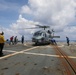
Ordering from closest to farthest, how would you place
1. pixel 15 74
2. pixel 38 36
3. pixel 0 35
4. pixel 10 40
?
1. pixel 15 74
2. pixel 0 35
3. pixel 38 36
4. pixel 10 40

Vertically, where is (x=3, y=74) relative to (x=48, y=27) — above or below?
below

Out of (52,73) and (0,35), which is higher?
(0,35)

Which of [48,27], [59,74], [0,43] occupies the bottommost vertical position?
[59,74]

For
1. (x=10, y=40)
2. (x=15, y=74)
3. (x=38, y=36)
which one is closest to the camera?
(x=15, y=74)

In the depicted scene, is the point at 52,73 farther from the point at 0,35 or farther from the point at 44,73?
the point at 0,35

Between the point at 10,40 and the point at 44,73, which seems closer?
the point at 44,73

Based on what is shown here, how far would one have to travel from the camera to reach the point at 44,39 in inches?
1642

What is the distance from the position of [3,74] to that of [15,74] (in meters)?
0.63

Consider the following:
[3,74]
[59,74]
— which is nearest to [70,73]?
[59,74]

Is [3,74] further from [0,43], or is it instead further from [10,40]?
[10,40]

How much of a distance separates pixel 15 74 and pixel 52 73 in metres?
1.97

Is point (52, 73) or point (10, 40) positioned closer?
point (52, 73)

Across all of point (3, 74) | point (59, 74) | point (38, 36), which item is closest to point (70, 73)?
point (59, 74)

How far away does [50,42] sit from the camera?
4797 cm
